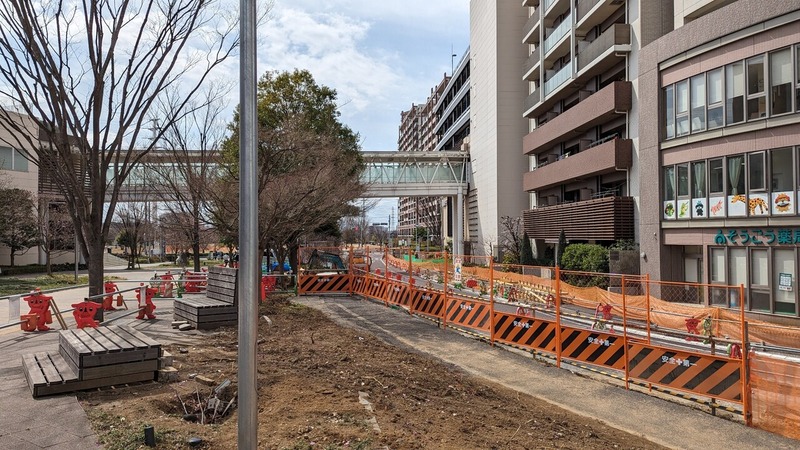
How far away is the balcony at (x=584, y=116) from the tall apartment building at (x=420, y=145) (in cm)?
4523

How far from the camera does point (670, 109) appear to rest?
77.8 feet

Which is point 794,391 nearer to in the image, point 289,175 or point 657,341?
point 657,341

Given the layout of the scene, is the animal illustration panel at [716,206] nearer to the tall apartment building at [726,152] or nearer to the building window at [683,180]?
the tall apartment building at [726,152]

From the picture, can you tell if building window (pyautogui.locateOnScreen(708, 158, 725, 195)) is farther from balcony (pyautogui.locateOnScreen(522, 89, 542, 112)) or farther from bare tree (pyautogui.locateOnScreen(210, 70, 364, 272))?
balcony (pyautogui.locateOnScreen(522, 89, 542, 112))

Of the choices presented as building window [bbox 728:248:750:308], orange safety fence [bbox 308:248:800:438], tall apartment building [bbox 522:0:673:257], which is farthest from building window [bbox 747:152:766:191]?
tall apartment building [bbox 522:0:673:257]

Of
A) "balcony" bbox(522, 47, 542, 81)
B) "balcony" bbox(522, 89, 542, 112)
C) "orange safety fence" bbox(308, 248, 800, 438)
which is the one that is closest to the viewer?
"orange safety fence" bbox(308, 248, 800, 438)

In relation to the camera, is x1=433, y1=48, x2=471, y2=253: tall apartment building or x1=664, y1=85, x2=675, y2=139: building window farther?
x1=433, y1=48, x2=471, y2=253: tall apartment building

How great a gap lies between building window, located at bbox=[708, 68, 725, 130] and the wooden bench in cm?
1932

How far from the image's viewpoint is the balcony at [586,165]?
26969 millimetres

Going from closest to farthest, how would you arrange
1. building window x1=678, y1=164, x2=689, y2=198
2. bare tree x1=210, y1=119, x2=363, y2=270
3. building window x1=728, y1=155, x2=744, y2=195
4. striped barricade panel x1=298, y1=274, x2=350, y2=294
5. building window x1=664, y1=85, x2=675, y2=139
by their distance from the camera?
bare tree x1=210, y1=119, x2=363, y2=270
building window x1=728, y1=155, x2=744, y2=195
building window x1=678, y1=164, x2=689, y2=198
building window x1=664, y1=85, x2=675, y2=139
striped barricade panel x1=298, y1=274, x2=350, y2=294

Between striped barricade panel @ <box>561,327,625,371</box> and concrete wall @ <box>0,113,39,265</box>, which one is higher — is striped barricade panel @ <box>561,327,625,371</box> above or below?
below

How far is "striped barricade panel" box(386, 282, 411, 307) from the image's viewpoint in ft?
61.9

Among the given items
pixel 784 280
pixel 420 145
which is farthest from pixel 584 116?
pixel 420 145

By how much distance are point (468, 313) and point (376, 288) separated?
8094 mm
